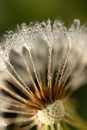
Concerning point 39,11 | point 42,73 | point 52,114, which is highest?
point 39,11

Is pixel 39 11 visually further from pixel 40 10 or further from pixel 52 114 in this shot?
pixel 52 114

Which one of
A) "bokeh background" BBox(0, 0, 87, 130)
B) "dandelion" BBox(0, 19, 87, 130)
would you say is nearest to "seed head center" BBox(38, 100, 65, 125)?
"dandelion" BBox(0, 19, 87, 130)

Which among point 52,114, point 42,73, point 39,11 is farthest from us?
point 39,11

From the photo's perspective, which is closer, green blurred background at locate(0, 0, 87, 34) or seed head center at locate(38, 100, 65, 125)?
seed head center at locate(38, 100, 65, 125)

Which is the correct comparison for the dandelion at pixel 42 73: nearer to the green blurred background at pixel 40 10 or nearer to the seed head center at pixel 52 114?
the seed head center at pixel 52 114

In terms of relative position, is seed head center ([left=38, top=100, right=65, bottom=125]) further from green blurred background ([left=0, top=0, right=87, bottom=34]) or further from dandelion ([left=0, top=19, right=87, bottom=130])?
green blurred background ([left=0, top=0, right=87, bottom=34])

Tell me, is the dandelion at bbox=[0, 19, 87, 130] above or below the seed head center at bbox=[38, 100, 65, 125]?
above

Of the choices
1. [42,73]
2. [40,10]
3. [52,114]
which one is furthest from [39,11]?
[52,114]

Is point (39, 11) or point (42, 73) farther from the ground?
point (39, 11)

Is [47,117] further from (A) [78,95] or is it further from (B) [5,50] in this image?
(A) [78,95]
